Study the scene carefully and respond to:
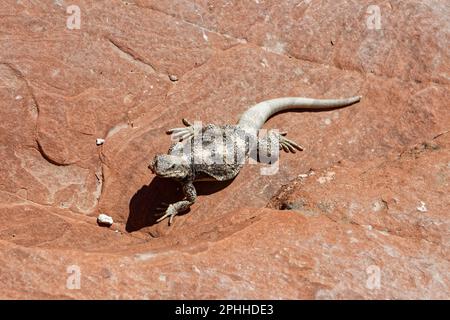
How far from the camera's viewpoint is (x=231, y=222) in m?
5.57

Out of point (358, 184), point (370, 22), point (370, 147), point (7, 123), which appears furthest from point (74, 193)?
point (370, 22)

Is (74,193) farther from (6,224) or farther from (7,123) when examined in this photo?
(7,123)

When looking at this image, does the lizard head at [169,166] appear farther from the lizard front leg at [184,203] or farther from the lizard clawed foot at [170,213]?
the lizard clawed foot at [170,213]

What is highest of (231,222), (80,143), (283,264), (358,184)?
(80,143)

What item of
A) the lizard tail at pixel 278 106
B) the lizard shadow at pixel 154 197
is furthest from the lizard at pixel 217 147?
the lizard shadow at pixel 154 197

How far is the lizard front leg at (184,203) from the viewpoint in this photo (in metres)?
6.08

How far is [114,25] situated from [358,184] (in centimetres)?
400

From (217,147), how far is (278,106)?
113cm

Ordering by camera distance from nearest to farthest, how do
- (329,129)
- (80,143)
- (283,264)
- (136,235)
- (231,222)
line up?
1. (283,264)
2. (231,222)
3. (136,235)
4. (80,143)
5. (329,129)

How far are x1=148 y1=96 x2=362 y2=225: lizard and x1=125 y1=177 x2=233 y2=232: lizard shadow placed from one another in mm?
133

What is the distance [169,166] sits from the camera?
232 inches

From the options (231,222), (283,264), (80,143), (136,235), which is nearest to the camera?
(283,264)

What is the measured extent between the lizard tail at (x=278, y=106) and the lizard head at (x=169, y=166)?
3.40ft

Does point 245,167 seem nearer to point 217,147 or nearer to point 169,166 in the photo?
point 217,147
